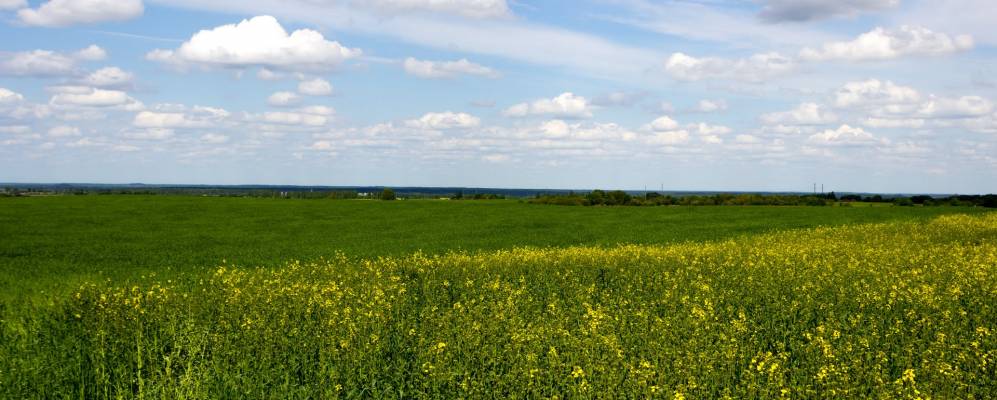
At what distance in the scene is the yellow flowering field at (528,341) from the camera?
310 inches

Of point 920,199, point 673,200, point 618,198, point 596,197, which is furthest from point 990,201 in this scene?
point 596,197

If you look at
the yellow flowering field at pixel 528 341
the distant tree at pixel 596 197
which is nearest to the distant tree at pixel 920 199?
the distant tree at pixel 596 197

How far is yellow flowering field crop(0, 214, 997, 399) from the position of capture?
310 inches

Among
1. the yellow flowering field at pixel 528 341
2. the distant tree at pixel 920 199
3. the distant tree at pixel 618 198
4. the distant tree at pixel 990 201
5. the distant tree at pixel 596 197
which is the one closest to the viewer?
the yellow flowering field at pixel 528 341

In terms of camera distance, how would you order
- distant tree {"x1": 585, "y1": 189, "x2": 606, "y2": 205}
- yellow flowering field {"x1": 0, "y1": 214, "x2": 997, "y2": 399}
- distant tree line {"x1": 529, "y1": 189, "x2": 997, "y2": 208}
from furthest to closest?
distant tree line {"x1": 529, "y1": 189, "x2": 997, "y2": 208}
distant tree {"x1": 585, "y1": 189, "x2": 606, "y2": 205}
yellow flowering field {"x1": 0, "y1": 214, "x2": 997, "y2": 399}

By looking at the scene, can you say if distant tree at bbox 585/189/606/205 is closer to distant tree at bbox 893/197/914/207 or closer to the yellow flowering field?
distant tree at bbox 893/197/914/207

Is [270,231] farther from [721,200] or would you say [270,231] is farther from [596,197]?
[721,200]

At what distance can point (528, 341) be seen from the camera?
9.19m

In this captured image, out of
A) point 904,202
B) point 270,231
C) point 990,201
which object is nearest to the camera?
point 270,231

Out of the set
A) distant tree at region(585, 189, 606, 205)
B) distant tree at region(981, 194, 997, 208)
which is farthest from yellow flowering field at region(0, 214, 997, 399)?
distant tree at region(981, 194, 997, 208)

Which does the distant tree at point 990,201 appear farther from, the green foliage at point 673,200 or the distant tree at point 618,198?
the distant tree at point 618,198

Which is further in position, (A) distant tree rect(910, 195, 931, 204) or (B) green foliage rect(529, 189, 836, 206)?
(A) distant tree rect(910, 195, 931, 204)

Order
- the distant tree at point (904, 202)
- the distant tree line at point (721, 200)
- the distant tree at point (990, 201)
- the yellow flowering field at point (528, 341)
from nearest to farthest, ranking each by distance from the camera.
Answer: the yellow flowering field at point (528, 341), the distant tree line at point (721, 200), the distant tree at point (904, 202), the distant tree at point (990, 201)

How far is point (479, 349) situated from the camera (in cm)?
898
